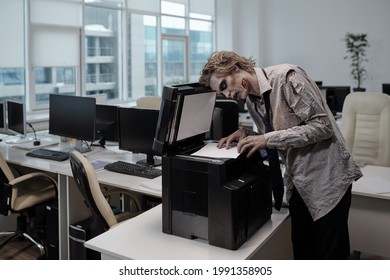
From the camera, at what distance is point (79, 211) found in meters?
2.89

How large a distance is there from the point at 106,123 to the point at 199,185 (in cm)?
210

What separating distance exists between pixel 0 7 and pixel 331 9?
601 centimetres

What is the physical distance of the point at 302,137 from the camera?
5.15ft

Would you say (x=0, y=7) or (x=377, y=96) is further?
(x=0, y=7)

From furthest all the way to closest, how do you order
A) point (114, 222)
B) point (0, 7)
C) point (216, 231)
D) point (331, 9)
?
1. point (331, 9)
2. point (0, 7)
3. point (114, 222)
4. point (216, 231)

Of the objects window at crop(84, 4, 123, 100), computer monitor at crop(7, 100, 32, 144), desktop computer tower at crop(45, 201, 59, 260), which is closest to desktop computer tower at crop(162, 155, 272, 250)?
desktop computer tower at crop(45, 201, 59, 260)

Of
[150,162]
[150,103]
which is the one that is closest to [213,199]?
[150,162]

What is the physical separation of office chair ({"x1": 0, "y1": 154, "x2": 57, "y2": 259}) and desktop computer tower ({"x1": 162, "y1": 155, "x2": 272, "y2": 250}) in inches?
68.2

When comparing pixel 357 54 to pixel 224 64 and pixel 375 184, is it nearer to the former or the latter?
pixel 375 184

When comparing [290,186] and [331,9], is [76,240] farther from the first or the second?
[331,9]

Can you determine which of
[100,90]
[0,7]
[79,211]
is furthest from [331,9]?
[79,211]

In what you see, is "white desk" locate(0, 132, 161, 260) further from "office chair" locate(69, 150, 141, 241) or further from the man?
the man

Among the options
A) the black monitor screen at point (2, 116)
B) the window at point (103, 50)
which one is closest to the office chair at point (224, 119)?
the black monitor screen at point (2, 116)

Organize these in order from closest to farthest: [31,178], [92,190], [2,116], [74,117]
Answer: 1. [92,190]
2. [31,178]
3. [74,117]
4. [2,116]
